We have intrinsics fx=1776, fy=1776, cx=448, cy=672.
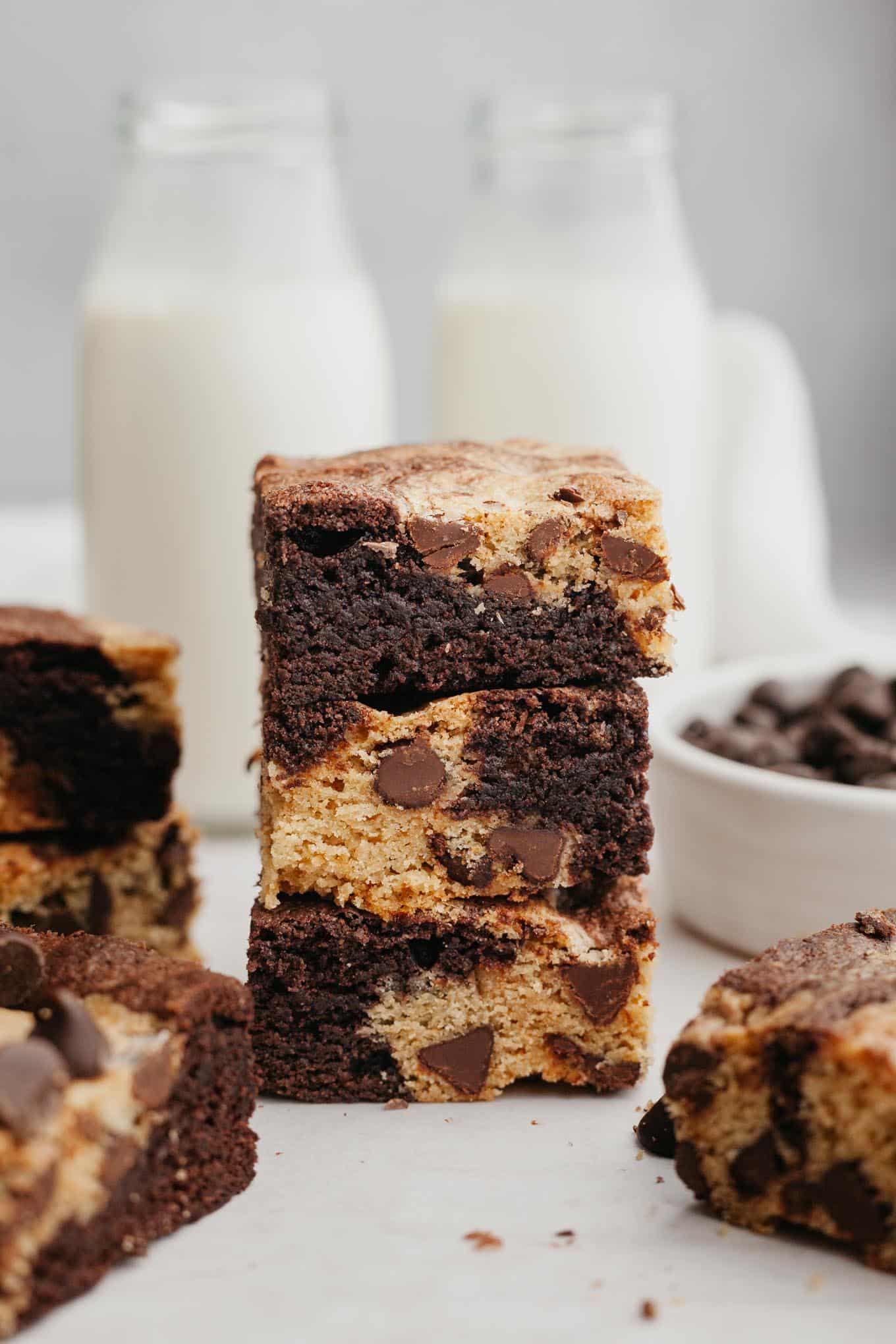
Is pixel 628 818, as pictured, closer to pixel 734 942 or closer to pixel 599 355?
pixel 734 942

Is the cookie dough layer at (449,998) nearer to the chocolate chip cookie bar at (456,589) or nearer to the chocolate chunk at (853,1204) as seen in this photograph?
the chocolate chip cookie bar at (456,589)

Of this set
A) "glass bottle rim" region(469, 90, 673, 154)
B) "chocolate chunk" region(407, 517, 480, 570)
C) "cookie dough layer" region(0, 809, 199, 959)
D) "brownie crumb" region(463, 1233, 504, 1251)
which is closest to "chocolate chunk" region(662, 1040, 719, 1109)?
"brownie crumb" region(463, 1233, 504, 1251)

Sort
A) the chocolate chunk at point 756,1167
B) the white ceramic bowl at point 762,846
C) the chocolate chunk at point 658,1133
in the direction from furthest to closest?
the white ceramic bowl at point 762,846
the chocolate chunk at point 658,1133
the chocolate chunk at point 756,1167

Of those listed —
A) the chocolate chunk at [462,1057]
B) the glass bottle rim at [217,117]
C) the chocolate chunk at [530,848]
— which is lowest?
the chocolate chunk at [462,1057]

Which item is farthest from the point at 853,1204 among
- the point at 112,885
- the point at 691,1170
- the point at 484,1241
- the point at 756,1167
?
the point at 112,885

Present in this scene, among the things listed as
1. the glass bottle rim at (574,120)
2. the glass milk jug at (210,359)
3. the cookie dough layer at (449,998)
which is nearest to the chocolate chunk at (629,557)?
the cookie dough layer at (449,998)

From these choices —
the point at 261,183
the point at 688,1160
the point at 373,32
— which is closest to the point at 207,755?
the point at 261,183

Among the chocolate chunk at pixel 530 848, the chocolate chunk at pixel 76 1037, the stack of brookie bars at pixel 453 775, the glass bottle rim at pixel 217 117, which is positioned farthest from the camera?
the glass bottle rim at pixel 217 117

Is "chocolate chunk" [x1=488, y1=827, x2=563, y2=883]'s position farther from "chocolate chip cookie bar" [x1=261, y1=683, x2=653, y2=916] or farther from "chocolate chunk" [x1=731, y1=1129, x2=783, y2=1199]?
"chocolate chunk" [x1=731, y1=1129, x2=783, y2=1199]
